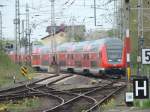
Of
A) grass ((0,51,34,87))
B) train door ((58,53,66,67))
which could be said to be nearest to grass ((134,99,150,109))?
grass ((0,51,34,87))

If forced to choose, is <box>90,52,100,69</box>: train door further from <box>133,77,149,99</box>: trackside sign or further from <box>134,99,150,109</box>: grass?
<box>133,77,149,99</box>: trackside sign

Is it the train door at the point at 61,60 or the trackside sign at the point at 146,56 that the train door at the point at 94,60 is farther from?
the trackside sign at the point at 146,56

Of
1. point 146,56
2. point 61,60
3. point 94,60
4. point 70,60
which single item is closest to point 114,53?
point 94,60

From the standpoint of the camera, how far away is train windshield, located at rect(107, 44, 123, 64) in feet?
154

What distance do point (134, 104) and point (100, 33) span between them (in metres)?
79.3

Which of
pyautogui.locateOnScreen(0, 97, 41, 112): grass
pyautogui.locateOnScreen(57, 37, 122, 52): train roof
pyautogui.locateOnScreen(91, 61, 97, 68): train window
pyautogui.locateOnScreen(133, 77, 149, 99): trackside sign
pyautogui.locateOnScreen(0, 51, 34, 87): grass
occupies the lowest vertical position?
pyautogui.locateOnScreen(0, 51, 34, 87): grass

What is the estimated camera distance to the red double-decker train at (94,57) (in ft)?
152

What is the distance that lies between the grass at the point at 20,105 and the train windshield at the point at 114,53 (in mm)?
21007

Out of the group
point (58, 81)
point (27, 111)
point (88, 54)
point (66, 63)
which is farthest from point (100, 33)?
point (27, 111)

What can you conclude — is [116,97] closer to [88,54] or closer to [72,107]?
[72,107]

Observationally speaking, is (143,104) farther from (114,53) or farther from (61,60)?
(61,60)

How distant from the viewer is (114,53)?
47.1m

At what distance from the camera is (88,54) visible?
5041cm

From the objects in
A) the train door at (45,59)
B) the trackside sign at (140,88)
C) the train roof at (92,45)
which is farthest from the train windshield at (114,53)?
the trackside sign at (140,88)
